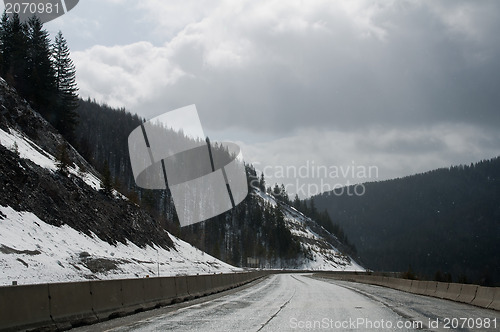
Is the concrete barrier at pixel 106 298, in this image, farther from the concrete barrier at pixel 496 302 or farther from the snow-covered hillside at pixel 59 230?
the concrete barrier at pixel 496 302

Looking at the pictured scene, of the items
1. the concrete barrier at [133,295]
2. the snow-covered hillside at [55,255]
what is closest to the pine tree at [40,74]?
the snow-covered hillside at [55,255]

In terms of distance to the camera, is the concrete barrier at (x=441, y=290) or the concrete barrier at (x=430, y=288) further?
the concrete barrier at (x=430, y=288)

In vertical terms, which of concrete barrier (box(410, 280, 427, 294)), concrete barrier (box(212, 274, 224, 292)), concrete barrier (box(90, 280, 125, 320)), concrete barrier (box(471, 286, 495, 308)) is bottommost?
concrete barrier (box(410, 280, 427, 294))

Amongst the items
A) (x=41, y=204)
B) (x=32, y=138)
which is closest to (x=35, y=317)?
(x=41, y=204)

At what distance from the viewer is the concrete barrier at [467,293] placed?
714 inches

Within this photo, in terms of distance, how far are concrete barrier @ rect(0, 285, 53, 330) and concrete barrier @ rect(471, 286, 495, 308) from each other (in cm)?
1375

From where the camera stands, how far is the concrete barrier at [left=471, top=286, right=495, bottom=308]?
1619 cm

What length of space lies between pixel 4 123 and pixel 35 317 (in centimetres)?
3889

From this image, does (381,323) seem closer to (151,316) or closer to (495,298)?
(151,316)

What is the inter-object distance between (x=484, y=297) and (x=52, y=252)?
23.9 m

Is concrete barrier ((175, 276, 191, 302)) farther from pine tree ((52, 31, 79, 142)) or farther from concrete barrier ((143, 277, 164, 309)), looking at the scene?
pine tree ((52, 31, 79, 142))

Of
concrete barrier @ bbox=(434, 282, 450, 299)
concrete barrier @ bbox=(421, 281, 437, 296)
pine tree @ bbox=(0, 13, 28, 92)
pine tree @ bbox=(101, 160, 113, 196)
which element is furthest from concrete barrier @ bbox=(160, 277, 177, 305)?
pine tree @ bbox=(0, 13, 28, 92)

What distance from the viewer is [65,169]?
43.9 meters

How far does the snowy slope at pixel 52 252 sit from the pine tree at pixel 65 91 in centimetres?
1572
